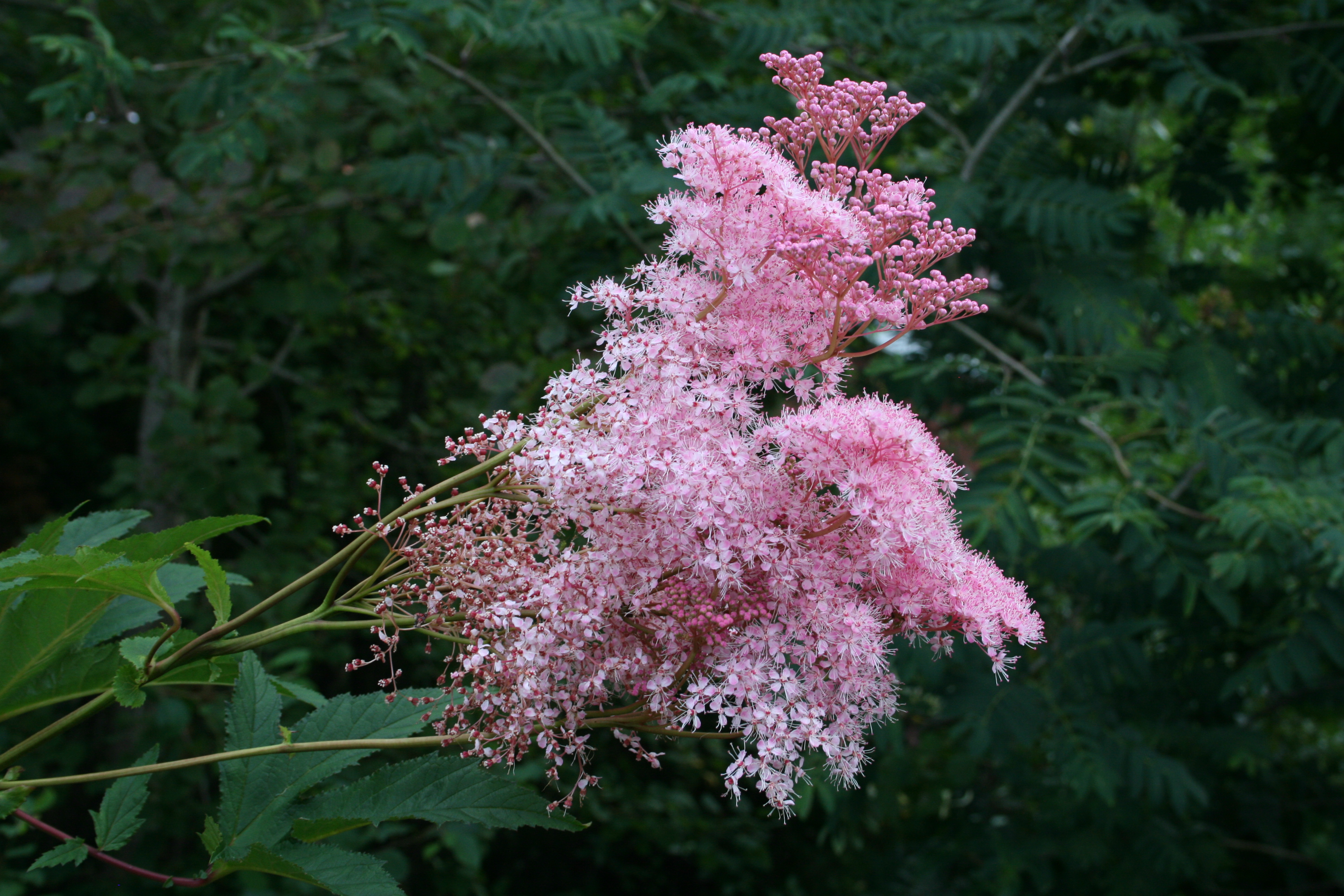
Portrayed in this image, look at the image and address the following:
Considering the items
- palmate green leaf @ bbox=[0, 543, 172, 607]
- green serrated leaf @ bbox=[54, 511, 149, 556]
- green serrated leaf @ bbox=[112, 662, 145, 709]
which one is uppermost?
palmate green leaf @ bbox=[0, 543, 172, 607]

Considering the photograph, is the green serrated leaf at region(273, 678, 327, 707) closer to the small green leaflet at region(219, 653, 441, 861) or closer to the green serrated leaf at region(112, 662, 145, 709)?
the small green leaflet at region(219, 653, 441, 861)

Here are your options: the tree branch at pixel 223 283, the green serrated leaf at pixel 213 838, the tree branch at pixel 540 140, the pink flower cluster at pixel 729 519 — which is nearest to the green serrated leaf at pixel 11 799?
the green serrated leaf at pixel 213 838

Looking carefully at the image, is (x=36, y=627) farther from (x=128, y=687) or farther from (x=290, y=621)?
(x=290, y=621)

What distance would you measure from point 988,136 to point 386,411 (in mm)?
3209

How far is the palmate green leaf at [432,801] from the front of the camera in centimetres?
113

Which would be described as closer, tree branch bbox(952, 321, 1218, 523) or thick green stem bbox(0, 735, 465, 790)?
thick green stem bbox(0, 735, 465, 790)

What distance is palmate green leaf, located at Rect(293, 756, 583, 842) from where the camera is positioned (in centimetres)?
113

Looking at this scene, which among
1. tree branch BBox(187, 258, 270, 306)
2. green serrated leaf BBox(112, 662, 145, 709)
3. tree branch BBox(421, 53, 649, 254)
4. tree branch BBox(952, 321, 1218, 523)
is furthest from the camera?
tree branch BBox(187, 258, 270, 306)

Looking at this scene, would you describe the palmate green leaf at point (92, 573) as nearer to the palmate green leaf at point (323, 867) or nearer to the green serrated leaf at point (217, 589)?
the green serrated leaf at point (217, 589)

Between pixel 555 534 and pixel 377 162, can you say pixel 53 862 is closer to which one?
pixel 555 534

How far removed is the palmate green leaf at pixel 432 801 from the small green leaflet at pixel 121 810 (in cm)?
21

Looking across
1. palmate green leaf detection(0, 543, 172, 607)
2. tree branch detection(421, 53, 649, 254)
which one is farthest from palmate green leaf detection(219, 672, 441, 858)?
tree branch detection(421, 53, 649, 254)

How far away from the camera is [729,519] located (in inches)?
39.8

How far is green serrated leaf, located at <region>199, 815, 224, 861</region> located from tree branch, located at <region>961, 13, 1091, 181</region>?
2844 millimetres
